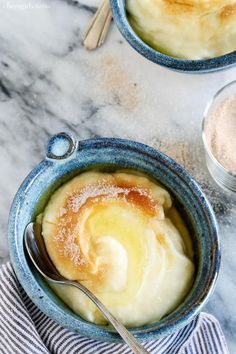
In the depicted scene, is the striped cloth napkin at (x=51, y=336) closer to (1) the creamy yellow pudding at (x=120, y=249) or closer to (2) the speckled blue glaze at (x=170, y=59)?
(1) the creamy yellow pudding at (x=120, y=249)

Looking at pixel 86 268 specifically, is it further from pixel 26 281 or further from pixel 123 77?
pixel 123 77

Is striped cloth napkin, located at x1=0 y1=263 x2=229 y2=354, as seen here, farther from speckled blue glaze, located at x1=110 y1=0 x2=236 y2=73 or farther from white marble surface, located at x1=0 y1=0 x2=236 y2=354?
speckled blue glaze, located at x1=110 y1=0 x2=236 y2=73

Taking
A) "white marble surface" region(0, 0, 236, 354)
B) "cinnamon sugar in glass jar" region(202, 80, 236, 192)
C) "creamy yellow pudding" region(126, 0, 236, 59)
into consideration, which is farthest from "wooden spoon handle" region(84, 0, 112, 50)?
"cinnamon sugar in glass jar" region(202, 80, 236, 192)

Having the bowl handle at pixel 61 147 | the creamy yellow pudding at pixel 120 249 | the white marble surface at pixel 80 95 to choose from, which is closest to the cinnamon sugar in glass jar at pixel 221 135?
the white marble surface at pixel 80 95

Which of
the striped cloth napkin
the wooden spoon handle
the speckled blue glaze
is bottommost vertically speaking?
the striped cloth napkin

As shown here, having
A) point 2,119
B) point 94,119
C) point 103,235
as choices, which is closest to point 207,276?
point 103,235

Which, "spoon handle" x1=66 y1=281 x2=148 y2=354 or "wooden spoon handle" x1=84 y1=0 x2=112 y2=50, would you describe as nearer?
"spoon handle" x1=66 y1=281 x2=148 y2=354

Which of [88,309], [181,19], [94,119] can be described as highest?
[181,19]

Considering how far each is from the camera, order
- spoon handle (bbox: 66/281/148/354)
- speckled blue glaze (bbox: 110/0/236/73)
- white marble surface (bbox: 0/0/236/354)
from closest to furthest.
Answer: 1. spoon handle (bbox: 66/281/148/354)
2. speckled blue glaze (bbox: 110/0/236/73)
3. white marble surface (bbox: 0/0/236/354)
